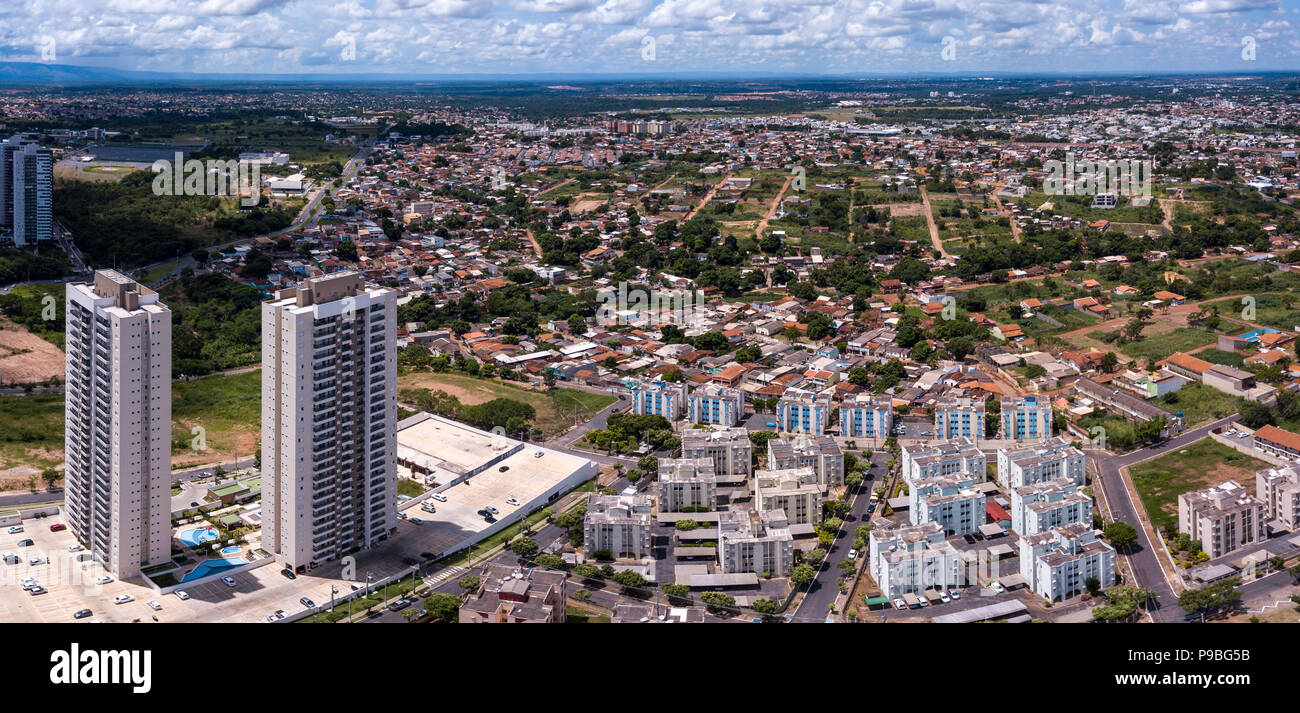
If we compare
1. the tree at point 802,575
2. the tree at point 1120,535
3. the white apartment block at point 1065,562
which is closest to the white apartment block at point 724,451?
the tree at point 802,575

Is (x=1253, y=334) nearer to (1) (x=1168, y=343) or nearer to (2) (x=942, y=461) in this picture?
(1) (x=1168, y=343)

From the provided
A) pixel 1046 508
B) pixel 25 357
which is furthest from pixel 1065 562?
pixel 25 357

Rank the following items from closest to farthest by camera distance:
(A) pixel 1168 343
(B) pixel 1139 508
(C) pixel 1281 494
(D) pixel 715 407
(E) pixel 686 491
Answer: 1. (C) pixel 1281 494
2. (B) pixel 1139 508
3. (E) pixel 686 491
4. (D) pixel 715 407
5. (A) pixel 1168 343

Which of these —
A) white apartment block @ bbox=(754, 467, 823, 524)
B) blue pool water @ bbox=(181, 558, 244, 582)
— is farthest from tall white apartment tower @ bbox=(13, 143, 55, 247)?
white apartment block @ bbox=(754, 467, 823, 524)

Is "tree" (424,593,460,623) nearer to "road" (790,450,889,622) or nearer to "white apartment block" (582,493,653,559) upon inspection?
"white apartment block" (582,493,653,559)

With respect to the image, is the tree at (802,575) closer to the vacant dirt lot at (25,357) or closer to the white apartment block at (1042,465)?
the white apartment block at (1042,465)

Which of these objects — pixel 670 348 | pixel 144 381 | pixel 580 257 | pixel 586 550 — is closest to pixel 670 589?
pixel 586 550
